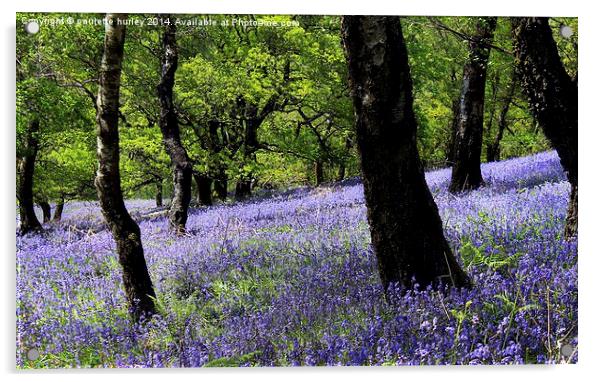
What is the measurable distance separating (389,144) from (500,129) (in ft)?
6.92

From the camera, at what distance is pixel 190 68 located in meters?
4.53

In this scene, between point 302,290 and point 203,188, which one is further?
point 203,188

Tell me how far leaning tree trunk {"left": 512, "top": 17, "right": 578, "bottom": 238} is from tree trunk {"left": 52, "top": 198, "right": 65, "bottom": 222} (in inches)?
143

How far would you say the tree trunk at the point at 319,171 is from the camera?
4789mm

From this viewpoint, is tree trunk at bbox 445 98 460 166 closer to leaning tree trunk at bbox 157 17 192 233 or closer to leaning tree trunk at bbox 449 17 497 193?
leaning tree trunk at bbox 449 17 497 193

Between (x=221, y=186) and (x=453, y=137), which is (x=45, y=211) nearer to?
(x=221, y=186)

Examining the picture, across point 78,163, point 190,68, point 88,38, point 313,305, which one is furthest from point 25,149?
point 313,305

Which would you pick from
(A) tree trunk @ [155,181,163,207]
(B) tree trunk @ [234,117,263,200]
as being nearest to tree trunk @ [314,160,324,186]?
(B) tree trunk @ [234,117,263,200]

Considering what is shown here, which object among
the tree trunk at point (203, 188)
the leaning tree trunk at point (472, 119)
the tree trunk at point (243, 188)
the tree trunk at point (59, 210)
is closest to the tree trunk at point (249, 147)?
the tree trunk at point (243, 188)

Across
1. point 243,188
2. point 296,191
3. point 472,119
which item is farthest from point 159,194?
point 472,119

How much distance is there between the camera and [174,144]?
4.49 m

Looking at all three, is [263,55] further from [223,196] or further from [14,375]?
[14,375]

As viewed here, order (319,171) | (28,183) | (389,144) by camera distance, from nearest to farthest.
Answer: (389,144) → (28,183) → (319,171)

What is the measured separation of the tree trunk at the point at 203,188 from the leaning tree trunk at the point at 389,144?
166 centimetres
